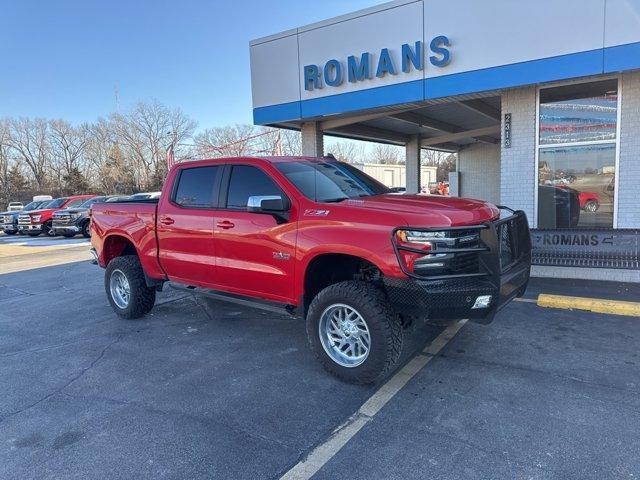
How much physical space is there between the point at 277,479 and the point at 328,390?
4.05 feet

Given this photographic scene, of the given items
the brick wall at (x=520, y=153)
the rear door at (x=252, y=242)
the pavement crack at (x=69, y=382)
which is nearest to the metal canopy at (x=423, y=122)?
the brick wall at (x=520, y=153)

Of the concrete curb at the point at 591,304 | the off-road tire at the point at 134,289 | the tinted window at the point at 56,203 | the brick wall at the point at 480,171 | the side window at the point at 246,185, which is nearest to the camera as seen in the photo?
the side window at the point at 246,185

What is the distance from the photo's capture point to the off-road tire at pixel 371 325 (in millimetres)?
3805

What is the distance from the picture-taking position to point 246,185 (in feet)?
16.2

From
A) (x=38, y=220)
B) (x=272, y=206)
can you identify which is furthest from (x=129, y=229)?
(x=38, y=220)

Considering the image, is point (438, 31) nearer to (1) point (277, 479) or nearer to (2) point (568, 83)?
(2) point (568, 83)

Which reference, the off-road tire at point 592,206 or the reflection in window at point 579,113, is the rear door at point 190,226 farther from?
the off-road tire at point 592,206

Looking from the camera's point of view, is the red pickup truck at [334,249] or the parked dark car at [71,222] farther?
the parked dark car at [71,222]

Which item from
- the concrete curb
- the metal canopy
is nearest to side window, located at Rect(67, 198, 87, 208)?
the metal canopy

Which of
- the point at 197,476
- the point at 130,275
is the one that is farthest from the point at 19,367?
the point at 197,476

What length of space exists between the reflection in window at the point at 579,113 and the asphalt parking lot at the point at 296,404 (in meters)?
3.30

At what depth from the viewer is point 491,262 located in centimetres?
382

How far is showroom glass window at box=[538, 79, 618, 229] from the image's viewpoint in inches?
291

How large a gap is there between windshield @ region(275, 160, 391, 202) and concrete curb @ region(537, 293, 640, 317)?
2.80 meters
